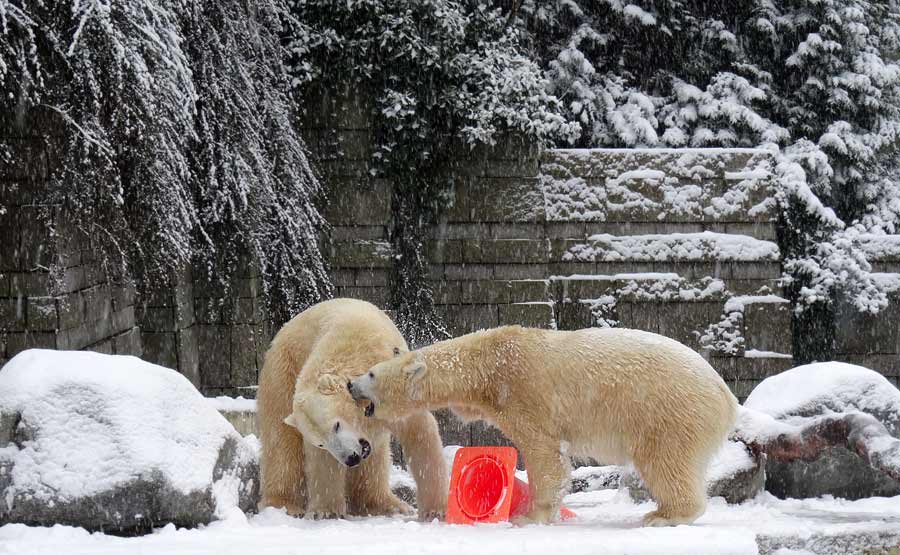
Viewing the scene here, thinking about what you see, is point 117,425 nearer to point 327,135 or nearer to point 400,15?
point 327,135


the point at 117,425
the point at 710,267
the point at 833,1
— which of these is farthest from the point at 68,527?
the point at 833,1

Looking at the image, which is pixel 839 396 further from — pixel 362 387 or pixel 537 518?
pixel 362 387

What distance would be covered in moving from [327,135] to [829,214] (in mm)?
4795

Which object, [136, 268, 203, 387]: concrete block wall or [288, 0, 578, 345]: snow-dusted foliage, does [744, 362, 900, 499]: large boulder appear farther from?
[136, 268, 203, 387]: concrete block wall

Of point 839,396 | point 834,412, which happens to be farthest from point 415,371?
point 839,396

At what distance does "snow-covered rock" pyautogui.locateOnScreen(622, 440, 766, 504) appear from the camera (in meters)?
4.75

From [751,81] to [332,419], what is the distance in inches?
324

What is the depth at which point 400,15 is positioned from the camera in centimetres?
842

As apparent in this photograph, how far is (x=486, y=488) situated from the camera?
4516 mm

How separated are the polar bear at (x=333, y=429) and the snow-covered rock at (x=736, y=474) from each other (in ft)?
4.36

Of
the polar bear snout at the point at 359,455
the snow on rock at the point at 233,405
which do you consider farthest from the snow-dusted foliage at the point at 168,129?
the polar bear snout at the point at 359,455

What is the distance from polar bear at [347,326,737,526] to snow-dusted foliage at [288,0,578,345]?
415 cm

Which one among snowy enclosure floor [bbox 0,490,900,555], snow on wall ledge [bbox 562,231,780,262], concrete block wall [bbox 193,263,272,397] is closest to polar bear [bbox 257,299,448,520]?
snowy enclosure floor [bbox 0,490,900,555]

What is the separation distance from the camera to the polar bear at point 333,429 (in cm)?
411
